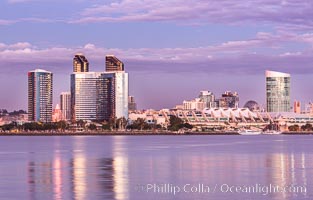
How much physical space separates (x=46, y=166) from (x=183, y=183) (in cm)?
1407

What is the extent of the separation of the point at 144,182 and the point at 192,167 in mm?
9591

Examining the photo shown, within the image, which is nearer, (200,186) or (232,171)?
(200,186)

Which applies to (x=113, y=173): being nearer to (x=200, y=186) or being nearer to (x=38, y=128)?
(x=200, y=186)

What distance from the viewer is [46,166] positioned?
42562mm

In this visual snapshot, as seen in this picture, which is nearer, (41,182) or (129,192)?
(129,192)

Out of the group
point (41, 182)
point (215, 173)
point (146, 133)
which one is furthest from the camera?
point (146, 133)

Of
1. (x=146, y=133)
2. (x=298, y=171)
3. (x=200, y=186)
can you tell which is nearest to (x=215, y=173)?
(x=298, y=171)

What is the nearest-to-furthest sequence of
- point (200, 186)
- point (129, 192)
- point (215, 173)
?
1. point (129, 192)
2. point (200, 186)
3. point (215, 173)

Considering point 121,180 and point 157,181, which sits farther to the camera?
point 121,180

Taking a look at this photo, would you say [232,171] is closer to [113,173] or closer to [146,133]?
[113,173]

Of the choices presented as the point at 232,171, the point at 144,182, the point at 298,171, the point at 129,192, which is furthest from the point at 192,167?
the point at 129,192

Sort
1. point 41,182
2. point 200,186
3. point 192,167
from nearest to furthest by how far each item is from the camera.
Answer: point 200,186, point 41,182, point 192,167

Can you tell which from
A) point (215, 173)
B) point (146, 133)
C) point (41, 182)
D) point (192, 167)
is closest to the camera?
point (41, 182)

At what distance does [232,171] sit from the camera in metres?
37.2
